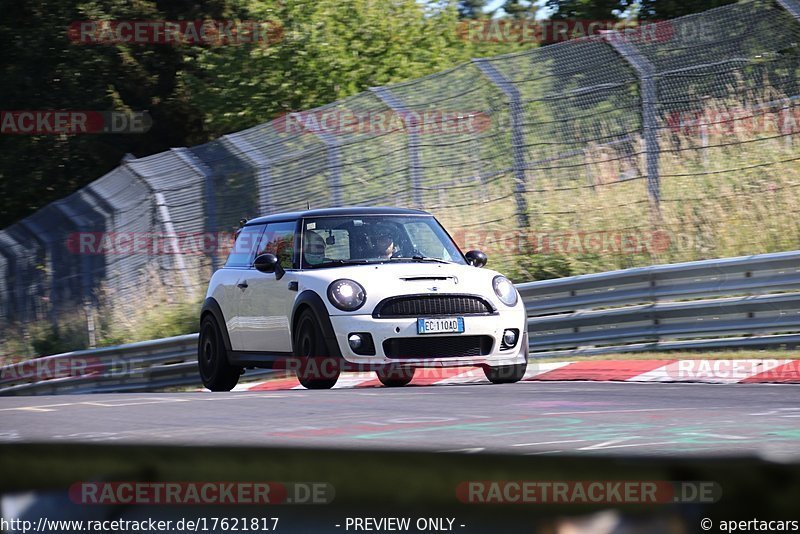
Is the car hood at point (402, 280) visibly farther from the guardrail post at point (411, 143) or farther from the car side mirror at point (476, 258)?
the guardrail post at point (411, 143)

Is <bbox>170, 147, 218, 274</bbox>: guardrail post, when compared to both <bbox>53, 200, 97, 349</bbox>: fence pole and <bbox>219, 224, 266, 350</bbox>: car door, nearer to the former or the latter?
<bbox>53, 200, 97, 349</bbox>: fence pole

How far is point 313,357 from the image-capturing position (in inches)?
397

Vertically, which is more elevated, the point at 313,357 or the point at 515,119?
the point at 515,119

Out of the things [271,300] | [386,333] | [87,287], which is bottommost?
[386,333]

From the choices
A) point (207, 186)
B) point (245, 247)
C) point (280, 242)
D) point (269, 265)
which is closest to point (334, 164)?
point (207, 186)

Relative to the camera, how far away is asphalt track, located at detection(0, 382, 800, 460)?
5.68 m

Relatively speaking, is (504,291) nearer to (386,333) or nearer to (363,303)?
(386,333)

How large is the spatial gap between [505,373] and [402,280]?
4.37ft

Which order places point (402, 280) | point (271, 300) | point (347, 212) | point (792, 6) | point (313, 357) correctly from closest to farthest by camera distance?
1. point (402, 280)
2. point (313, 357)
3. point (271, 300)
4. point (347, 212)
5. point (792, 6)

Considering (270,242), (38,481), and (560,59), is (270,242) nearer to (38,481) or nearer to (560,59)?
(560,59)

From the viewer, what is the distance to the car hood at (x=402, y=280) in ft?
32.2

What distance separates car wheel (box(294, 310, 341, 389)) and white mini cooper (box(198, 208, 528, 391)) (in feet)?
0.04

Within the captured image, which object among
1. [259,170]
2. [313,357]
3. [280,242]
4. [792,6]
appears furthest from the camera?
[259,170]

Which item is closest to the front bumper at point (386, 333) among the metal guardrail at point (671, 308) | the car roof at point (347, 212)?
the car roof at point (347, 212)
